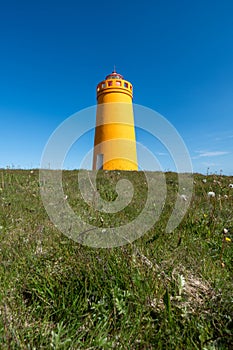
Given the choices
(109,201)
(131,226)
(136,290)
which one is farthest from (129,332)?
(109,201)

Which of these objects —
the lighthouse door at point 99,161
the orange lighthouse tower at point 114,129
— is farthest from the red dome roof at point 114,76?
the lighthouse door at point 99,161

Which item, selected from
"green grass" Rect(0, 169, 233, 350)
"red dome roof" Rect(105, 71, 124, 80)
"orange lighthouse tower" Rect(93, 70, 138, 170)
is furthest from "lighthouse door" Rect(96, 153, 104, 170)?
"green grass" Rect(0, 169, 233, 350)

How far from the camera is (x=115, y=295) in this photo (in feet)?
5.84

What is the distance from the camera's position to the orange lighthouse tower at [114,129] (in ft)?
58.4

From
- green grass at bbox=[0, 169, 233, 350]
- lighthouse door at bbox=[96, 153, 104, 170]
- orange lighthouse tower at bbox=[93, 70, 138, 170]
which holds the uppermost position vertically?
orange lighthouse tower at bbox=[93, 70, 138, 170]

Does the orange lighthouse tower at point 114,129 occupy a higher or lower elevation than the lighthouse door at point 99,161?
higher

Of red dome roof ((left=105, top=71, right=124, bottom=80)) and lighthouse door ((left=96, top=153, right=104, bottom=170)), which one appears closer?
lighthouse door ((left=96, top=153, right=104, bottom=170))

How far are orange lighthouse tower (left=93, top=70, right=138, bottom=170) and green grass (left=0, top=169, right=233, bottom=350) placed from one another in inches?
585

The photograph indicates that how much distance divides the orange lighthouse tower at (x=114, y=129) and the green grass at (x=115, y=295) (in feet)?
48.7

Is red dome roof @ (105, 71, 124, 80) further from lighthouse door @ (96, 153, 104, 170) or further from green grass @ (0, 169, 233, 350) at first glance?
green grass @ (0, 169, 233, 350)

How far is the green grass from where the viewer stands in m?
1.52

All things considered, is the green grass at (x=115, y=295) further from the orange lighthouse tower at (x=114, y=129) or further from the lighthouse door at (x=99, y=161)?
the lighthouse door at (x=99, y=161)

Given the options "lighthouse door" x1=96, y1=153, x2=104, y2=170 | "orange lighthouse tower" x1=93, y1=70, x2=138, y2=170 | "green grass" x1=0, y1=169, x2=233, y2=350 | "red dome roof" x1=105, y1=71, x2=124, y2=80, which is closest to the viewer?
"green grass" x1=0, y1=169, x2=233, y2=350

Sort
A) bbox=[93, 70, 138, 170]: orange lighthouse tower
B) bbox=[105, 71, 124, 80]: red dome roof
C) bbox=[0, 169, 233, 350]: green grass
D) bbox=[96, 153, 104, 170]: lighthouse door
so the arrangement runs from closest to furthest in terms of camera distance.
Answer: bbox=[0, 169, 233, 350]: green grass, bbox=[93, 70, 138, 170]: orange lighthouse tower, bbox=[96, 153, 104, 170]: lighthouse door, bbox=[105, 71, 124, 80]: red dome roof
